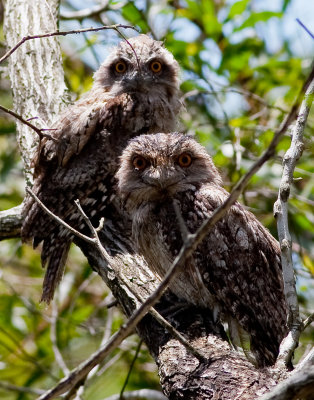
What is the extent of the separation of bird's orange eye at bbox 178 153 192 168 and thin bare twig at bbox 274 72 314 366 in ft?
3.82

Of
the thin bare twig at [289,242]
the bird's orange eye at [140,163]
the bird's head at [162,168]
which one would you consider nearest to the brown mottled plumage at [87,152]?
the bird's head at [162,168]

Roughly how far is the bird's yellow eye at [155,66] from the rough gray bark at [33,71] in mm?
721

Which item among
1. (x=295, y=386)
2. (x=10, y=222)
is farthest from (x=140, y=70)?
(x=295, y=386)

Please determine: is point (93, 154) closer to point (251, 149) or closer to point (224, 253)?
point (224, 253)

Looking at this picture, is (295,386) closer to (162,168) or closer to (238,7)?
(162,168)

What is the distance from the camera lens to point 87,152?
4.57 m

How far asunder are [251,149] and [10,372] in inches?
120

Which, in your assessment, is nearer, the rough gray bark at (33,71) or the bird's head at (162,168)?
the bird's head at (162,168)

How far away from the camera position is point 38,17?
16.5ft

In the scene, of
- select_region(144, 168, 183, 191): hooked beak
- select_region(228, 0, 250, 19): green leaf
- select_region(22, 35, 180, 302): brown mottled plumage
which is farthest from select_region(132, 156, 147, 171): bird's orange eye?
select_region(228, 0, 250, 19): green leaf

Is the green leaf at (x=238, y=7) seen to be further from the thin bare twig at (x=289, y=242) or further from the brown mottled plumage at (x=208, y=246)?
the thin bare twig at (x=289, y=242)

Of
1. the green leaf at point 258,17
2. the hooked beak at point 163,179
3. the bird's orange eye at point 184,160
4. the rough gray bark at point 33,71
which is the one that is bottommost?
the hooked beak at point 163,179

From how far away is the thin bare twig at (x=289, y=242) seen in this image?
2.53m

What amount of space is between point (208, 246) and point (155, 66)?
2.04 m
